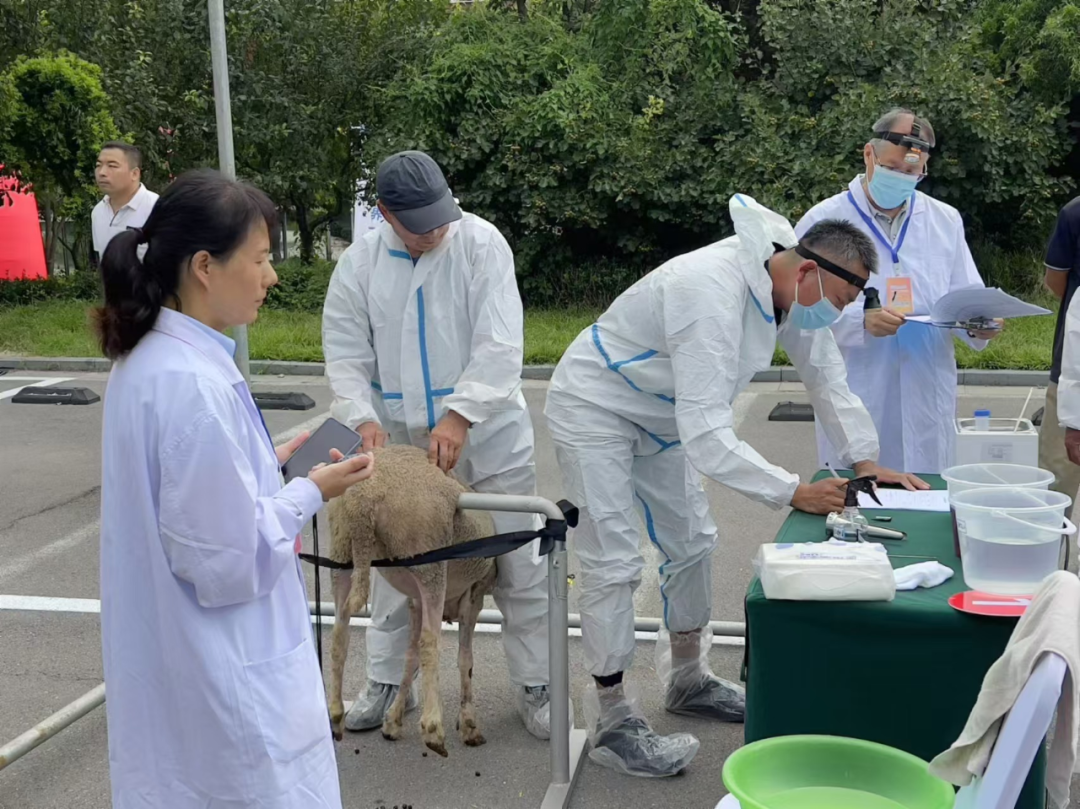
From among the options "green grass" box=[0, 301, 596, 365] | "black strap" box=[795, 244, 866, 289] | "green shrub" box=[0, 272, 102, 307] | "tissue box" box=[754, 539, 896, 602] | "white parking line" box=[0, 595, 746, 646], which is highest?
"black strap" box=[795, 244, 866, 289]

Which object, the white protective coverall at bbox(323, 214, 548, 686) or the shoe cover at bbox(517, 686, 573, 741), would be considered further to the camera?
the shoe cover at bbox(517, 686, 573, 741)

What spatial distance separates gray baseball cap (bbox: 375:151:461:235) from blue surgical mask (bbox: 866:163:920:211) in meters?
1.84

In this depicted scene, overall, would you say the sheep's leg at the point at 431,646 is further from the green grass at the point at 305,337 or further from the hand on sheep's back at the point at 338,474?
the green grass at the point at 305,337

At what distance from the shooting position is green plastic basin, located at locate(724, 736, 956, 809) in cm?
250

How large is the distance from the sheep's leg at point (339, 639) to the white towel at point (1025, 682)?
64.3 inches

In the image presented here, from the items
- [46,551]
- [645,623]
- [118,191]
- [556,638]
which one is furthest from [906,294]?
[118,191]

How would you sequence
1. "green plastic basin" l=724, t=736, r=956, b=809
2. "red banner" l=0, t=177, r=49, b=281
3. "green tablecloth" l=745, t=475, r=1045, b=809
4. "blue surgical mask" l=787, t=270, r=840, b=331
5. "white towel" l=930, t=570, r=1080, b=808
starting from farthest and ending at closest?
"red banner" l=0, t=177, r=49, b=281 → "blue surgical mask" l=787, t=270, r=840, b=331 → "green tablecloth" l=745, t=475, r=1045, b=809 → "green plastic basin" l=724, t=736, r=956, b=809 → "white towel" l=930, t=570, r=1080, b=808

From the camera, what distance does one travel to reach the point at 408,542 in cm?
323

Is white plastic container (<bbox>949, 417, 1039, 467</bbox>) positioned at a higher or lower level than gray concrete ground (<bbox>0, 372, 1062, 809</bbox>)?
higher

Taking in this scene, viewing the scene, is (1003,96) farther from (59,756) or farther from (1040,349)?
(59,756)

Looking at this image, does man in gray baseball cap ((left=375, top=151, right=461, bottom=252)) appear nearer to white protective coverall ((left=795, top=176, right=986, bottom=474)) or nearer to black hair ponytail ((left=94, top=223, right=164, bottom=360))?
black hair ponytail ((left=94, top=223, right=164, bottom=360))

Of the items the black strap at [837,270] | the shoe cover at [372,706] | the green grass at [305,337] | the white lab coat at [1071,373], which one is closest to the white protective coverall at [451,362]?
the shoe cover at [372,706]

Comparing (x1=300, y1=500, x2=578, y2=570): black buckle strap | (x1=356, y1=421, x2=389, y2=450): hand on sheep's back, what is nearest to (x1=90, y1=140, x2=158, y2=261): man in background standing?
(x1=356, y1=421, x2=389, y2=450): hand on sheep's back

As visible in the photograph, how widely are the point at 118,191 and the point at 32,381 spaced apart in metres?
3.21
